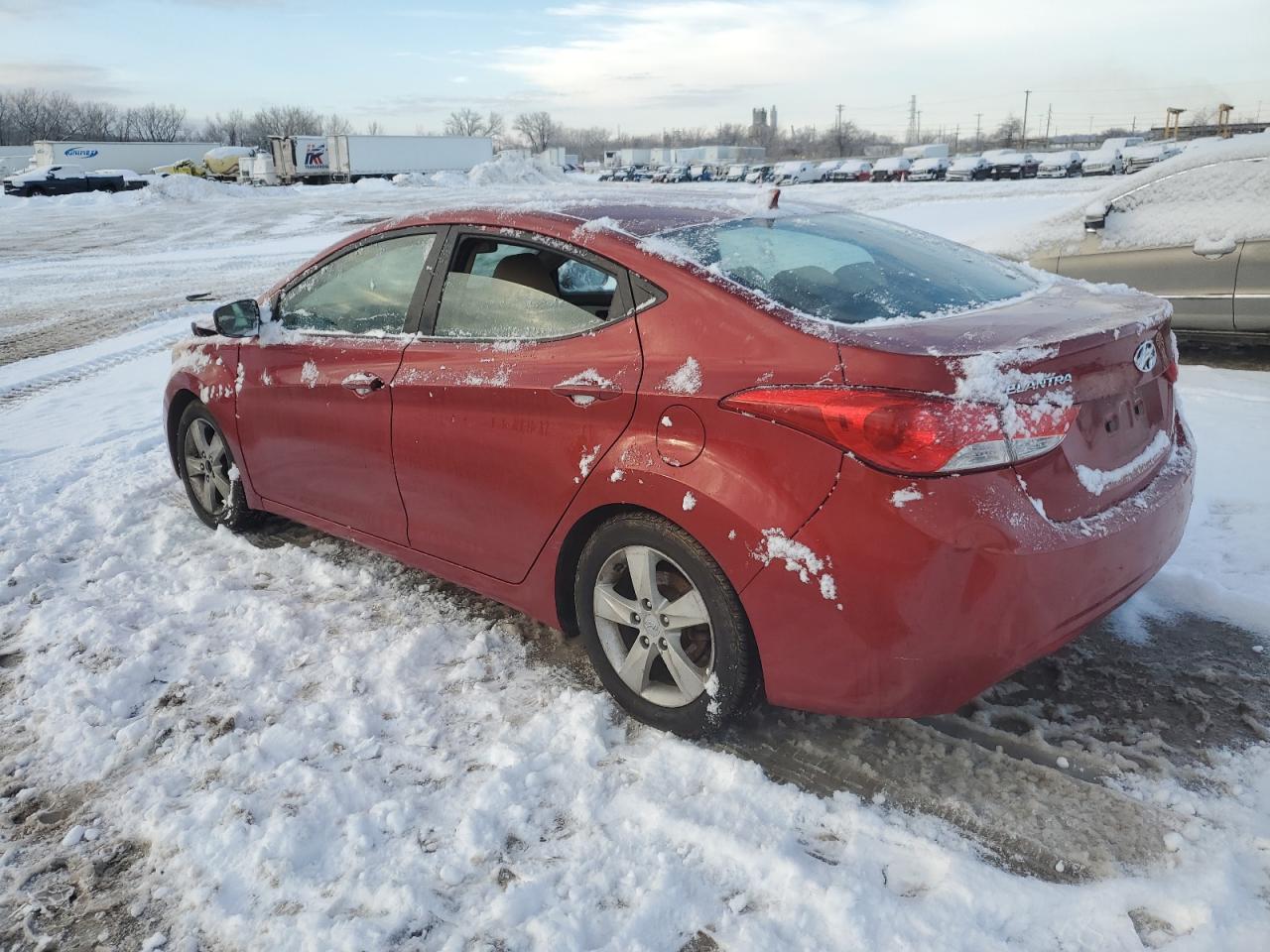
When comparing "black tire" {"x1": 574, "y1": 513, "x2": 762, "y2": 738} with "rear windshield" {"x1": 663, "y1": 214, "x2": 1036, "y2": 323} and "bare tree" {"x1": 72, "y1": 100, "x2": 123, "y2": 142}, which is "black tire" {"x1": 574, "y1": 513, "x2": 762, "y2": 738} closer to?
"rear windshield" {"x1": 663, "y1": 214, "x2": 1036, "y2": 323}

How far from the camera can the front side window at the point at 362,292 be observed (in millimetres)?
3807

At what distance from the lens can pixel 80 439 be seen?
6828mm

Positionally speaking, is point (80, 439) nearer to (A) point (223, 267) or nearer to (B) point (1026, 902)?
(B) point (1026, 902)

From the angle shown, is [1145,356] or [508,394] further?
[508,394]

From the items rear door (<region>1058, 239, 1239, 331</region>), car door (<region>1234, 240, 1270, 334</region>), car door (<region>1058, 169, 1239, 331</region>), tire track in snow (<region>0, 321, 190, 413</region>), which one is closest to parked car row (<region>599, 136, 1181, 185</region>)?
car door (<region>1058, 169, 1239, 331</region>)

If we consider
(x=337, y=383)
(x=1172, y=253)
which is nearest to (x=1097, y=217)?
(x=1172, y=253)

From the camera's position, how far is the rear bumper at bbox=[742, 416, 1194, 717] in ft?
7.82

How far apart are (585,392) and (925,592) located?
118cm

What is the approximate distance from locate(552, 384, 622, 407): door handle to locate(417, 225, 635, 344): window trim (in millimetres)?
191

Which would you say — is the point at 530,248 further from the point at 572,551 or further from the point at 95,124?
the point at 95,124

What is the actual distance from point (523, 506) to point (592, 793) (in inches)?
37.8

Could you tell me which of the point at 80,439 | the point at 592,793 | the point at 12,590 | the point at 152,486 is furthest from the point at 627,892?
the point at 80,439

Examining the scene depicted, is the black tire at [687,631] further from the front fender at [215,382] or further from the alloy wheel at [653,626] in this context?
the front fender at [215,382]

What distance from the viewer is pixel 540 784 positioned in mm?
2828
